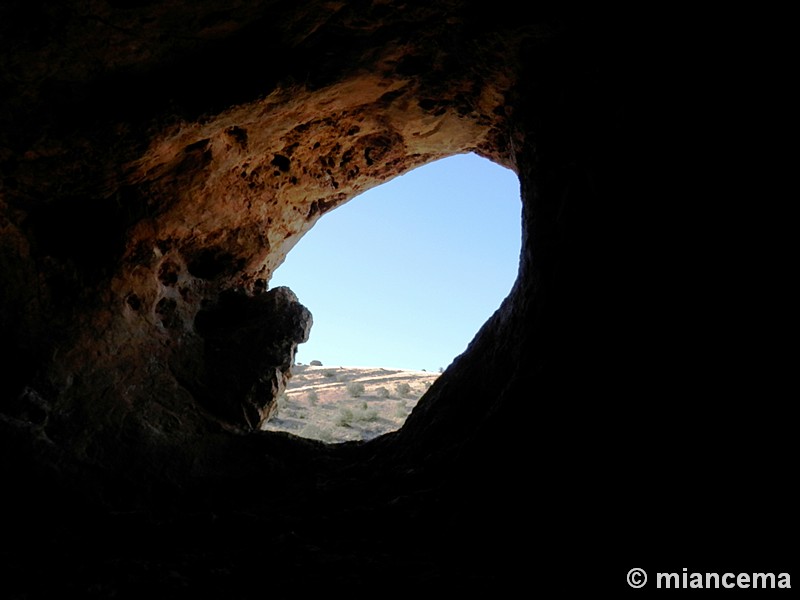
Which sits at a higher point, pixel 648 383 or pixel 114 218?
pixel 114 218

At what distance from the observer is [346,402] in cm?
2989

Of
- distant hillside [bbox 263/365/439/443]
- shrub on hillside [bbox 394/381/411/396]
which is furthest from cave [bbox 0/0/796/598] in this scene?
shrub on hillside [bbox 394/381/411/396]

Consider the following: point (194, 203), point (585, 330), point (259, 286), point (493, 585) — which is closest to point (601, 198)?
point (585, 330)

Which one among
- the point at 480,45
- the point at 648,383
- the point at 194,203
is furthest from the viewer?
the point at 194,203

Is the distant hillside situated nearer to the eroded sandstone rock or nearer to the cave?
the eroded sandstone rock

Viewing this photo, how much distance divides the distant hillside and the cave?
10.3 meters

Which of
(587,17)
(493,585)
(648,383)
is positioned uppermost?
(587,17)

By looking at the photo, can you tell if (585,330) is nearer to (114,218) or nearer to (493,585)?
(493,585)

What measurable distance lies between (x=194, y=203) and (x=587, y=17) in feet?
17.8

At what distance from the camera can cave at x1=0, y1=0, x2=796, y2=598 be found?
357 centimetres

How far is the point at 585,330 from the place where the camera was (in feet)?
14.8

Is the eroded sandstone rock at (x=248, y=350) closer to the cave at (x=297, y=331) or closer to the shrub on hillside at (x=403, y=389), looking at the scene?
the cave at (x=297, y=331)

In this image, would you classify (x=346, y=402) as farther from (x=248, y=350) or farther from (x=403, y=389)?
(x=248, y=350)

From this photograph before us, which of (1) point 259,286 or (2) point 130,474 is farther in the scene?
(1) point 259,286
